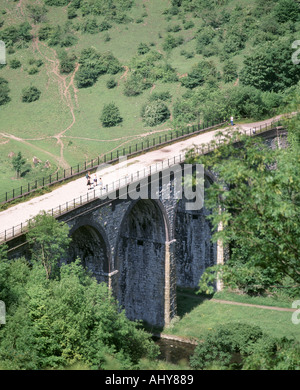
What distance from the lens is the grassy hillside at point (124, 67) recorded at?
86125 mm

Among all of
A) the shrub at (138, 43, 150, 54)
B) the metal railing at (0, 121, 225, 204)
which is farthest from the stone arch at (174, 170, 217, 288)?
the shrub at (138, 43, 150, 54)

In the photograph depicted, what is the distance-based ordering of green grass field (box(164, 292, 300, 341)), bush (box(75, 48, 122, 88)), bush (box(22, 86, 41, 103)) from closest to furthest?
green grass field (box(164, 292, 300, 341))
bush (box(22, 86, 41, 103))
bush (box(75, 48, 122, 88))

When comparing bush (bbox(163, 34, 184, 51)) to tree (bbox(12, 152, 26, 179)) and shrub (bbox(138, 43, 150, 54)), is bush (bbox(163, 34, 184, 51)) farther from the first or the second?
tree (bbox(12, 152, 26, 179))

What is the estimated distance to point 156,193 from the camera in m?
47.1

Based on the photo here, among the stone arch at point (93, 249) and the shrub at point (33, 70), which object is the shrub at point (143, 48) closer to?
the shrub at point (33, 70)

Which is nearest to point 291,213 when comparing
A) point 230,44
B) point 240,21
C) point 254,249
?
point 254,249

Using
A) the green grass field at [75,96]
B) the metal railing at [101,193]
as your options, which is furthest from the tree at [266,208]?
the green grass field at [75,96]

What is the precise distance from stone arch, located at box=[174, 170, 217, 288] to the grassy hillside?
61.6ft

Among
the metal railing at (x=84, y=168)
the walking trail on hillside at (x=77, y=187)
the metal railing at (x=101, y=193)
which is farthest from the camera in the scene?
the metal railing at (x=84, y=168)

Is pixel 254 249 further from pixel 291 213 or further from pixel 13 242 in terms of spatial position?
pixel 13 242

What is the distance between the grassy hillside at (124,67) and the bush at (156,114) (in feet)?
0.54

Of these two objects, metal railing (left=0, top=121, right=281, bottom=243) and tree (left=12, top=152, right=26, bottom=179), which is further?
A: tree (left=12, top=152, right=26, bottom=179)

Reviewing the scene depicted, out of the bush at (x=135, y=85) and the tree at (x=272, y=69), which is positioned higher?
the bush at (x=135, y=85)

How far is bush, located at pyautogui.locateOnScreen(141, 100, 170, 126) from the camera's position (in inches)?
3625
